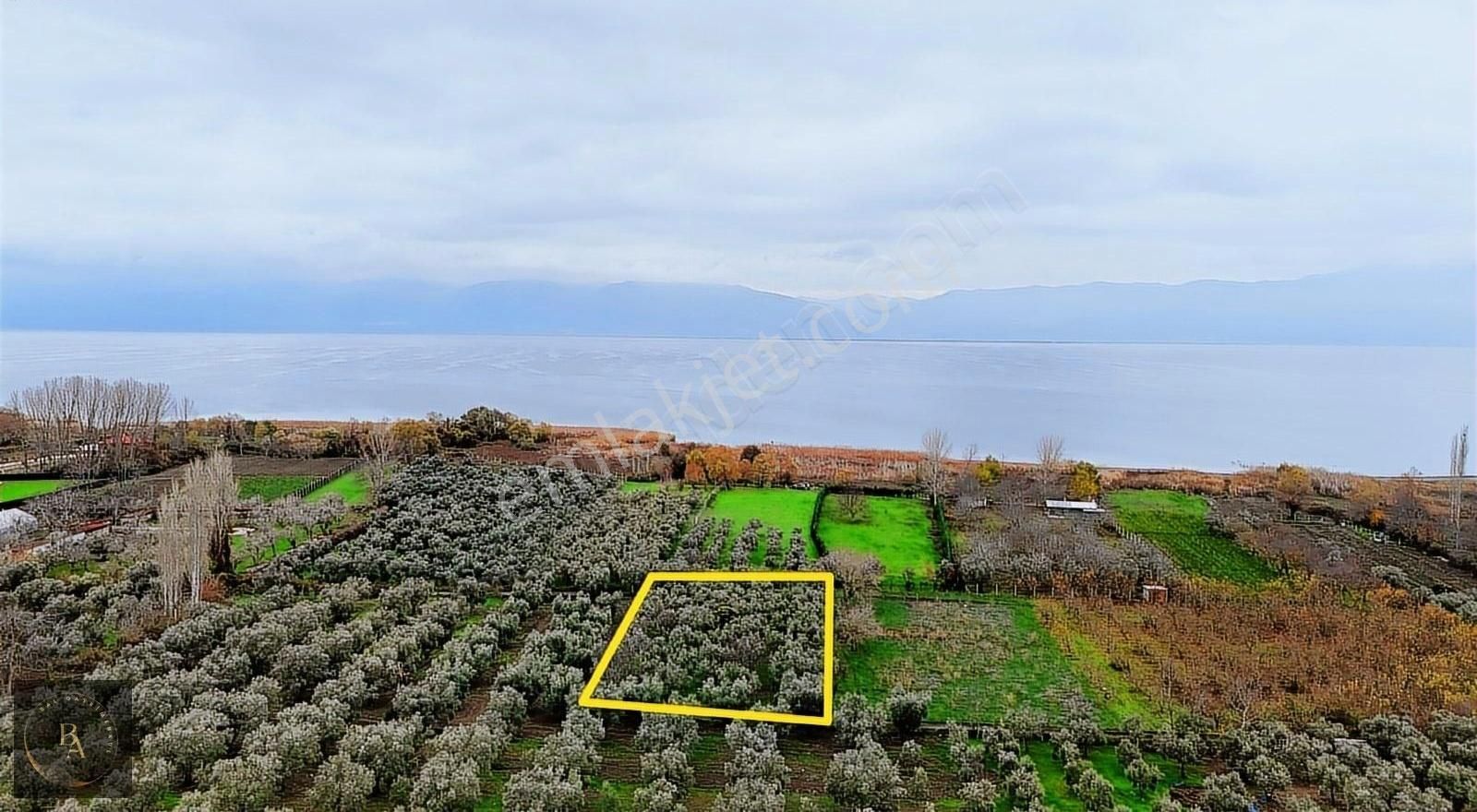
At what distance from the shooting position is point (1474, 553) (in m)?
13.7

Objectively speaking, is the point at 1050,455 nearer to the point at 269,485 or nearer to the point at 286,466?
the point at 269,485

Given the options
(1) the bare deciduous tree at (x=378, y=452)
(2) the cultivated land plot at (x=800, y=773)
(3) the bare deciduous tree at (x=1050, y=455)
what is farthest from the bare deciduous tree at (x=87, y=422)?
(3) the bare deciduous tree at (x=1050, y=455)

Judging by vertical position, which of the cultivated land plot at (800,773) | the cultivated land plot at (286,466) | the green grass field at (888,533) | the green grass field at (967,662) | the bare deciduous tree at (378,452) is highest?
the bare deciduous tree at (378,452)

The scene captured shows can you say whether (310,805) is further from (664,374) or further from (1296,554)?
(664,374)

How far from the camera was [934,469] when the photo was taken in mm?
18594

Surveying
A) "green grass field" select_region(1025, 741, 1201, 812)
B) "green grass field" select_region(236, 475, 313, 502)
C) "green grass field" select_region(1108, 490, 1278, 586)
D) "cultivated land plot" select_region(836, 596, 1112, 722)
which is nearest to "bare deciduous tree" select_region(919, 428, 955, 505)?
"green grass field" select_region(1108, 490, 1278, 586)

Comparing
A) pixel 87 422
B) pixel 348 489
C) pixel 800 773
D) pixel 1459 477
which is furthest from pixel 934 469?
pixel 87 422

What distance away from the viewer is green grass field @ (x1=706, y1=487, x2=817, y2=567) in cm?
1461

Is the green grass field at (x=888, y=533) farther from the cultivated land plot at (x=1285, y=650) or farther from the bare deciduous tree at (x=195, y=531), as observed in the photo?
the bare deciduous tree at (x=195, y=531)

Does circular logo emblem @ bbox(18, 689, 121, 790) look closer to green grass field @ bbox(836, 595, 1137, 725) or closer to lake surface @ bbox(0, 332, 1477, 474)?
green grass field @ bbox(836, 595, 1137, 725)

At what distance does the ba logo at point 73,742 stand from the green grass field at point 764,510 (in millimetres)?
8213

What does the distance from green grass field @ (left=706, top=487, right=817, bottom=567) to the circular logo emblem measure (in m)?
8.31

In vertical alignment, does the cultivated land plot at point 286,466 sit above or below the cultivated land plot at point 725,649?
above

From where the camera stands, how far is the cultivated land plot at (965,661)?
872 cm
